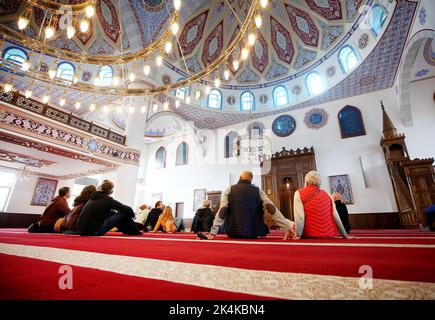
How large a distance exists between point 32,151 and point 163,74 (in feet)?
22.2

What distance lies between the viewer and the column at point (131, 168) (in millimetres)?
7934

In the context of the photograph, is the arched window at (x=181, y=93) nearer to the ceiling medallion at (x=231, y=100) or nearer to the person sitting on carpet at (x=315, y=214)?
the ceiling medallion at (x=231, y=100)

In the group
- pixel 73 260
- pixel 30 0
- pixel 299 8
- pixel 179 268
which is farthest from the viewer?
pixel 299 8

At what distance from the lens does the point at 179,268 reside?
Result: 0.95 m

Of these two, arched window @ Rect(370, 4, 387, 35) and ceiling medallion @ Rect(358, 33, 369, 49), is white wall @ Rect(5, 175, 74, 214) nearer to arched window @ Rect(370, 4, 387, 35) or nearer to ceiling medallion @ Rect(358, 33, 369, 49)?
ceiling medallion @ Rect(358, 33, 369, 49)

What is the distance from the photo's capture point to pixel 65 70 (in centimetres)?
870

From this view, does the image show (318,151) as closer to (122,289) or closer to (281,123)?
(281,123)

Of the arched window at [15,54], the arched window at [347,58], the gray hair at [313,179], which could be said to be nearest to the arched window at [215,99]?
the arched window at [347,58]

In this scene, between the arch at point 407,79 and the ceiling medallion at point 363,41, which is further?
the ceiling medallion at point 363,41

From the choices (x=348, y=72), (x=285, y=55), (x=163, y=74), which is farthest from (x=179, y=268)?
(x=285, y=55)

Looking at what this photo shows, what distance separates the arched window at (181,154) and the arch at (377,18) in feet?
35.0

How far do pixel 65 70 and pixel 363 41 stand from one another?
12618 millimetres

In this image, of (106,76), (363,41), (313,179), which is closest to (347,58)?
(363,41)

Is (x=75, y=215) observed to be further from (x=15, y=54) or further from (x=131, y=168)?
(x=15, y=54)
